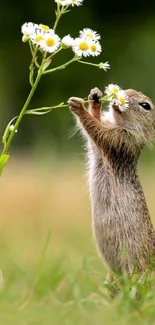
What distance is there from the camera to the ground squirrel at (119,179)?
220 inches

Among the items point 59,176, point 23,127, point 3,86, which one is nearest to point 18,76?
point 3,86

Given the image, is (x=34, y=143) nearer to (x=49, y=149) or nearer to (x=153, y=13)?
(x=49, y=149)

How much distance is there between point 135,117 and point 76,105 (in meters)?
0.52

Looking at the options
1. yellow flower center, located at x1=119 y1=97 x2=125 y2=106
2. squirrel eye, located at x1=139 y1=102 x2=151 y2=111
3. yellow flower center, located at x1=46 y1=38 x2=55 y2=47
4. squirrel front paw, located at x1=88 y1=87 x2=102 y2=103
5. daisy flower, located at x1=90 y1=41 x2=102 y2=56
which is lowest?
yellow flower center, located at x1=119 y1=97 x2=125 y2=106

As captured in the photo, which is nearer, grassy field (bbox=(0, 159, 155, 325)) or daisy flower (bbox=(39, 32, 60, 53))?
grassy field (bbox=(0, 159, 155, 325))

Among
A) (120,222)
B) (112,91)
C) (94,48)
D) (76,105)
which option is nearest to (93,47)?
(94,48)

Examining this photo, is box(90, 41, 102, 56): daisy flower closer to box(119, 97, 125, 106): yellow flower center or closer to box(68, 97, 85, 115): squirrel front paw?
box(119, 97, 125, 106): yellow flower center

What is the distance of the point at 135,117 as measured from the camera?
239 inches

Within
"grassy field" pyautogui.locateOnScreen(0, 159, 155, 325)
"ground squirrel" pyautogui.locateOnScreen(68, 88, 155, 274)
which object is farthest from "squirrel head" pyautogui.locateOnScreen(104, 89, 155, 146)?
"grassy field" pyautogui.locateOnScreen(0, 159, 155, 325)

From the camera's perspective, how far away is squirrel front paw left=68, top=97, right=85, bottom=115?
5.60 m

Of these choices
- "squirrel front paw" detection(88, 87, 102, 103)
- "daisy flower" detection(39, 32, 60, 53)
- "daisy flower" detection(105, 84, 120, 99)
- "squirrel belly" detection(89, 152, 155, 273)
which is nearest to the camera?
"daisy flower" detection(39, 32, 60, 53)

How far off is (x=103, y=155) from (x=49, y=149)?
7587mm

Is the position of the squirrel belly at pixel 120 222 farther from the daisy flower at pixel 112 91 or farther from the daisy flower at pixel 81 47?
the daisy flower at pixel 81 47

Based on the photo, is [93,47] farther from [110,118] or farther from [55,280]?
[110,118]
